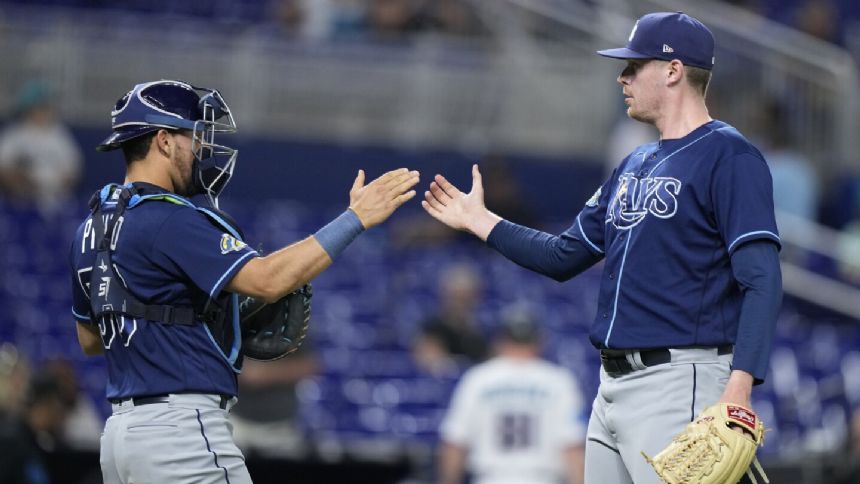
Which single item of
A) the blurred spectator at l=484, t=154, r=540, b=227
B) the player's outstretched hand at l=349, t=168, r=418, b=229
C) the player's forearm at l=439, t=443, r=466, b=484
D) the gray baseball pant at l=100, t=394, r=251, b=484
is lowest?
the player's forearm at l=439, t=443, r=466, b=484

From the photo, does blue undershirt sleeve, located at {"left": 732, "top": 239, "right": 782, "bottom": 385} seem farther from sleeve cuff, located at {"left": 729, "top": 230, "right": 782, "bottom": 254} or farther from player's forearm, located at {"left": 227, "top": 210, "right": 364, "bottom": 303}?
player's forearm, located at {"left": 227, "top": 210, "right": 364, "bottom": 303}

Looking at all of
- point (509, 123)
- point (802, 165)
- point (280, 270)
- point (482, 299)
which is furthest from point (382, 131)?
point (280, 270)

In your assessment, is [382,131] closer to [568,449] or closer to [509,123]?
[509,123]

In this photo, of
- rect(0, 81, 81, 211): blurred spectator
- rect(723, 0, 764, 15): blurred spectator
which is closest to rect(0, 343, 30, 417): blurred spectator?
rect(0, 81, 81, 211): blurred spectator

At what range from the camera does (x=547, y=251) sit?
4.80 meters

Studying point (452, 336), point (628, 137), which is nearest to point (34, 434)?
point (452, 336)

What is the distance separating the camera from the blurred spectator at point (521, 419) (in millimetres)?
7820

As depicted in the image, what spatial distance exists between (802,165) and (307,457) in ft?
19.3

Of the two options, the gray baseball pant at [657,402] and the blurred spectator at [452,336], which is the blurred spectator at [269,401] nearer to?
the blurred spectator at [452,336]

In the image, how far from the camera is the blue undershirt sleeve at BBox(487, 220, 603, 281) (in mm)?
4766

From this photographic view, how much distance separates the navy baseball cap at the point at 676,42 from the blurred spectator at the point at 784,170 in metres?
7.47

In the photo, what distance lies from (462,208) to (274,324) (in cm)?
75

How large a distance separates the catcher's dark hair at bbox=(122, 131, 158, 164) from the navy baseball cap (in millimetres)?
1572

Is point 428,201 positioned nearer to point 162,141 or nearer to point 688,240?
point 162,141
